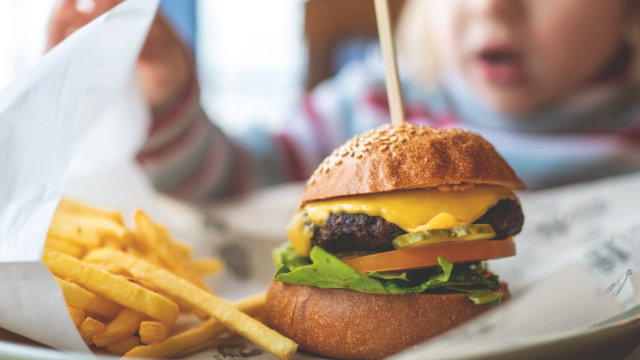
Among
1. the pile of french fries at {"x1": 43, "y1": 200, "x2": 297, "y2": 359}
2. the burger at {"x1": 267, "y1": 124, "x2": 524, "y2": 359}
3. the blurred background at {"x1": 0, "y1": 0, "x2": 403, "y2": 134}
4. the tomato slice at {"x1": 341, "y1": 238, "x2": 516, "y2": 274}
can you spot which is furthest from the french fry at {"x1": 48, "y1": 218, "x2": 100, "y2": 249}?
the blurred background at {"x1": 0, "y1": 0, "x2": 403, "y2": 134}

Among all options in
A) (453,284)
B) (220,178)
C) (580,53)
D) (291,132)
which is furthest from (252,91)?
(453,284)

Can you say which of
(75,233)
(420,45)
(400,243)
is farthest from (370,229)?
(420,45)

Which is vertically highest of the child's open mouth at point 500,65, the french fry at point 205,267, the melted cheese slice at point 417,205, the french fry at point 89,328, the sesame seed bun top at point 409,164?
the child's open mouth at point 500,65

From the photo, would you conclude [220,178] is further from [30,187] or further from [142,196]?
[30,187]

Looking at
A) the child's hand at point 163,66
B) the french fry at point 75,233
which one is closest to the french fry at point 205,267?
the french fry at point 75,233

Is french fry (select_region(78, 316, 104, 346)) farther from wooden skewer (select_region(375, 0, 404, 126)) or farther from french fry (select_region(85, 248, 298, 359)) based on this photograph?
wooden skewer (select_region(375, 0, 404, 126))

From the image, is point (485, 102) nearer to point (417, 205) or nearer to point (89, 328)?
point (417, 205)

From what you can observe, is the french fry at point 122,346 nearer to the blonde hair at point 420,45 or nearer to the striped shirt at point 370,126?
the striped shirt at point 370,126

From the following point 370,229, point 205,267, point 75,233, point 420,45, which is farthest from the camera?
point 420,45
